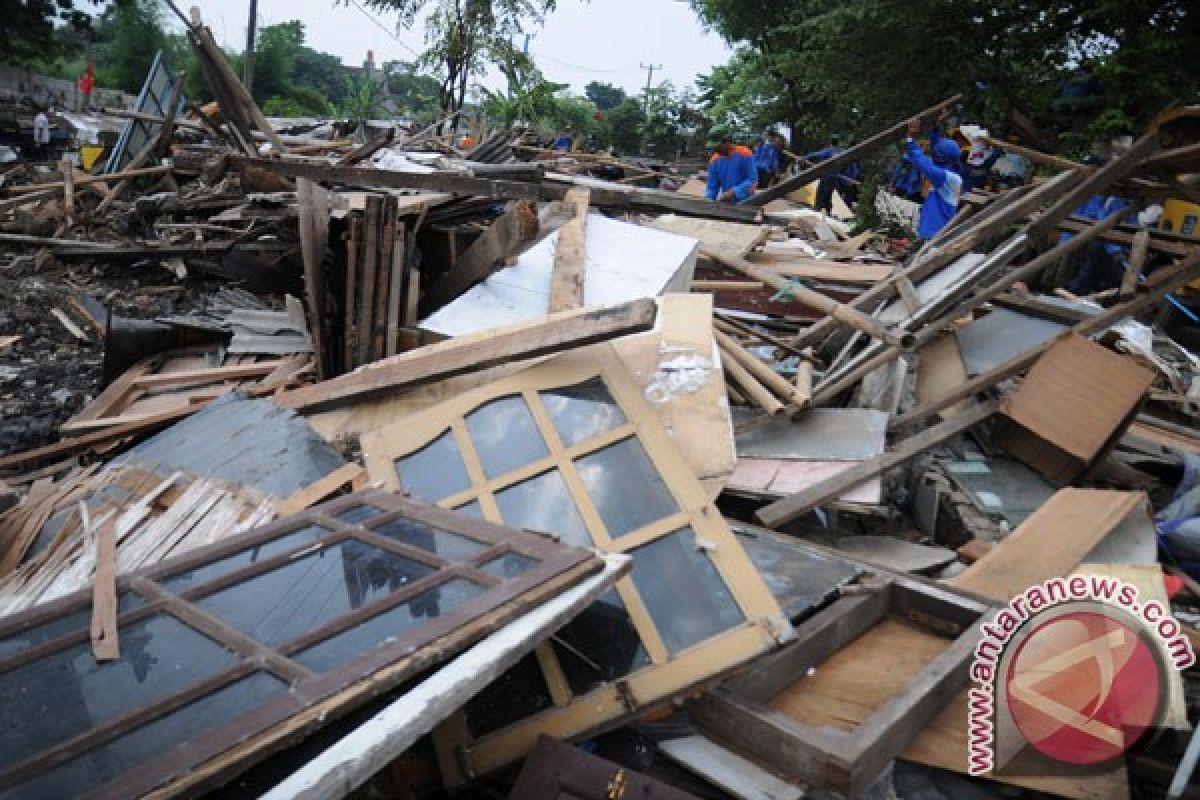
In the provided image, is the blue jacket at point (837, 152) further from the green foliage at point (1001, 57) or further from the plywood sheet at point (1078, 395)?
the plywood sheet at point (1078, 395)

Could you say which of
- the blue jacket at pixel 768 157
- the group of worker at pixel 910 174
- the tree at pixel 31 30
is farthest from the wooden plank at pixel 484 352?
the tree at pixel 31 30

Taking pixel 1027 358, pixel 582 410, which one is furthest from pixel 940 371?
pixel 582 410

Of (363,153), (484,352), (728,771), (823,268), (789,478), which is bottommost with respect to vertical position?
(728,771)

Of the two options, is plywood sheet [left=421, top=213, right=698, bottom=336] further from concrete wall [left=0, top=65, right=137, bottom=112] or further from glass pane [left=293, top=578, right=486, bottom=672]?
concrete wall [left=0, top=65, right=137, bottom=112]

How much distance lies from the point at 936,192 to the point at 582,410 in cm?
648

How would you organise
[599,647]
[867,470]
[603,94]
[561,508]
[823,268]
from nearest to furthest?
[599,647], [561,508], [867,470], [823,268], [603,94]

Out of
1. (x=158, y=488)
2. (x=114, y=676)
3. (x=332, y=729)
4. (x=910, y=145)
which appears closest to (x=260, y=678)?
(x=332, y=729)

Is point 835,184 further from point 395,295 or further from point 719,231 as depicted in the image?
point 395,295

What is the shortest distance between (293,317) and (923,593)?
395 centimetres

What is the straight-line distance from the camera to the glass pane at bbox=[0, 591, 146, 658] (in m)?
1.95

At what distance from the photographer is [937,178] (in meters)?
8.12

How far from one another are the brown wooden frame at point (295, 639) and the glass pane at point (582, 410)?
683 mm

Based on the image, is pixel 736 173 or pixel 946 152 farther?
pixel 736 173

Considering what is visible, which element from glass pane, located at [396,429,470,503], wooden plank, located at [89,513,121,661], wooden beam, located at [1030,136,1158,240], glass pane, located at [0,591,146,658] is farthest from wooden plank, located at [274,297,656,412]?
wooden beam, located at [1030,136,1158,240]
